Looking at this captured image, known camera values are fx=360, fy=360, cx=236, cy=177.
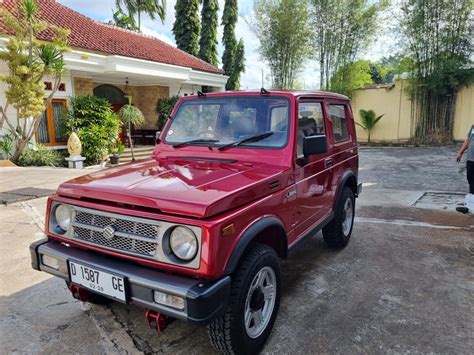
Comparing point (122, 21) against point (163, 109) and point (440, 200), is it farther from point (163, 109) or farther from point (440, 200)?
point (440, 200)

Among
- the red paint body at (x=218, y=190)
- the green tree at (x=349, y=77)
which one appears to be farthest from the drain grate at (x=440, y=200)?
the green tree at (x=349, y=77)

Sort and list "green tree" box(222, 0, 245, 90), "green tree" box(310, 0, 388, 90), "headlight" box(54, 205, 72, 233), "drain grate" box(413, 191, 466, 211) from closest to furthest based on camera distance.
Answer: "headlight" box(54, 205, 72, 233) → "drain grate" box(413, 191, 466, 211) → "green tree" box(310, 0, 388, 90) → "green tree" box(222, 0, 245, 90)

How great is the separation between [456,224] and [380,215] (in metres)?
0.99

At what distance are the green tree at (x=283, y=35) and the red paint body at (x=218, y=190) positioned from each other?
13806 millimetres

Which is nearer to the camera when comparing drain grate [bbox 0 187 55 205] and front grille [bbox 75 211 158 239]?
front grille [bbox 75 211 158 239]

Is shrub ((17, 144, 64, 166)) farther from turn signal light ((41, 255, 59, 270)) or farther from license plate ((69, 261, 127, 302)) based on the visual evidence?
license plate ((69, 261, 127, 302))

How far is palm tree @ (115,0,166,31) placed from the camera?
82.1 ft

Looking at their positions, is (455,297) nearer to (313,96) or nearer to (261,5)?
(313,96)

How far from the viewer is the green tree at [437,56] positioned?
14114mm

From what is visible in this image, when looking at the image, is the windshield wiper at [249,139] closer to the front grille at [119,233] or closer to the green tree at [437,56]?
the front grille at [119,233]

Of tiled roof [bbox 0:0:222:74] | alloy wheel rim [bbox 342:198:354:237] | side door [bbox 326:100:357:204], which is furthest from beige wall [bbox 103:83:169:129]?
alloy wheel rim [bbox 342:198:354:237]

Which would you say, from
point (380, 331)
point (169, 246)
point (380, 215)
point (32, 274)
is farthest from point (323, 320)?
point (380, 215)

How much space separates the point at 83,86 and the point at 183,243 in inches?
457

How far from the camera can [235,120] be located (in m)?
3.10
